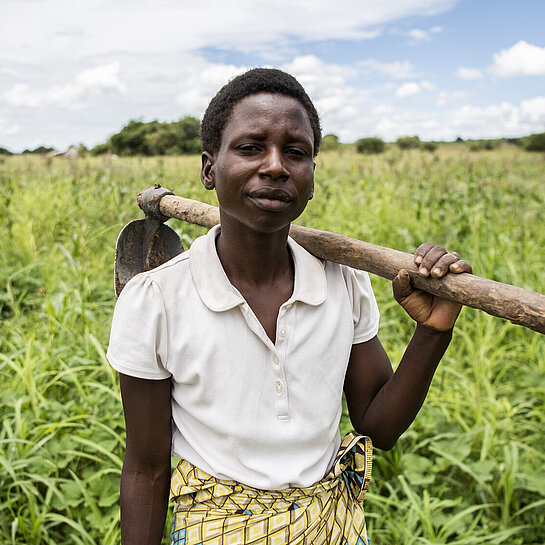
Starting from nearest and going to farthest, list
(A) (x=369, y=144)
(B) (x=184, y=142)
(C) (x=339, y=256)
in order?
(C) (x=339, y=256), (B) (x=184, y=142), (A) (x=369, y=144)

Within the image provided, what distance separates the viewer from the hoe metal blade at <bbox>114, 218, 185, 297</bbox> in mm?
1562

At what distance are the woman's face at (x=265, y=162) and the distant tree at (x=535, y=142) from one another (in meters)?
22.6

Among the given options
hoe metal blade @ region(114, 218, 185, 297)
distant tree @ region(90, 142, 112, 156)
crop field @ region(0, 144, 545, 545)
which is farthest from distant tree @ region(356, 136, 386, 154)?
hoe metal blade @ region(114, 218, 185, 297)

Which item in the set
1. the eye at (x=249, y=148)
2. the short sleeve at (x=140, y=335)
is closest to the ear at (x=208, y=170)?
the eye at (x=249, y=148)

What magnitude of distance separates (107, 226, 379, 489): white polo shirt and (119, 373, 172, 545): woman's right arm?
0.12 ft

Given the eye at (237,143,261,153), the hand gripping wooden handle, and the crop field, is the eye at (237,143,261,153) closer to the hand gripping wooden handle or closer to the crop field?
the hand gripping wooden handle

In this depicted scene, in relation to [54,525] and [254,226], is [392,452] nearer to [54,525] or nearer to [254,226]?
[54,525]

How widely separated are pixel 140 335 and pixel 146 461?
293mm

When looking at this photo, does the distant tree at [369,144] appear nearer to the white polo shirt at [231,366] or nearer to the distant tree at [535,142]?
the distant tree at [535,142]

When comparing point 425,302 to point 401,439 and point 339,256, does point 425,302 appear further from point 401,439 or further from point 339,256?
point 401,439

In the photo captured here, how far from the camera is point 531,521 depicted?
1982mm

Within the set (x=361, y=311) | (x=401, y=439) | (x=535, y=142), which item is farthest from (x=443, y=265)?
(x=535, y=142)

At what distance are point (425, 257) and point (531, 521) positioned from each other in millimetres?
1540

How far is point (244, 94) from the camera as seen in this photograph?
1.01m
